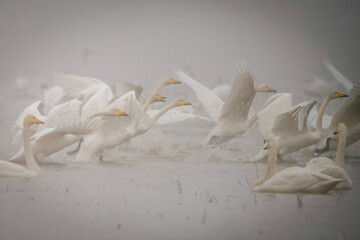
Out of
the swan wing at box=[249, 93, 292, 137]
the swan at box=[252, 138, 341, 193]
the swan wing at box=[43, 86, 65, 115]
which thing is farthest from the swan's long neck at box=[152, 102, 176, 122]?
the swan at box=[252, 138, 341, 193]

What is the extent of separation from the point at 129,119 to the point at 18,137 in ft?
2.78

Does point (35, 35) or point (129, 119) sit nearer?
point (129, 119)

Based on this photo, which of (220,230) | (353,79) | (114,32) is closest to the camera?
(220,230)

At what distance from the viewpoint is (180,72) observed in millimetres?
3912

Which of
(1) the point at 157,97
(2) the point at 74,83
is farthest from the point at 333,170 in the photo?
(2) the point at 74,83

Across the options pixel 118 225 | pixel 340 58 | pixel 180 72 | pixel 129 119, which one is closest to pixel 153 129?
pixel 129 119

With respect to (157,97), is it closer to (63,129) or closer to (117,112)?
(117,112)

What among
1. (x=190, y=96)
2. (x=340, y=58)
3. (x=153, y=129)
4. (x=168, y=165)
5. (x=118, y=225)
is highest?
(x=340, y=58)

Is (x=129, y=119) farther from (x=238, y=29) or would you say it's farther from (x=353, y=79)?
(x=353, y=79)

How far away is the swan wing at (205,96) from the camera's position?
3.91 metres

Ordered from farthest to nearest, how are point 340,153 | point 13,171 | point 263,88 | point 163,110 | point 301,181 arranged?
point 163,110 < point 263,88 < point 13,171 < point 340,153 < point 301,181

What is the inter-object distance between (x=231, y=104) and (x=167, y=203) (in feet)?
3.02

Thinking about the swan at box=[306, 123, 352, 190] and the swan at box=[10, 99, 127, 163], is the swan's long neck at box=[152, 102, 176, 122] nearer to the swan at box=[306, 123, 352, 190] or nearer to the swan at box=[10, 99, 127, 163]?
the swan at box=[10, 99, 127, 163]

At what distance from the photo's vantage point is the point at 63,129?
12.0ft
